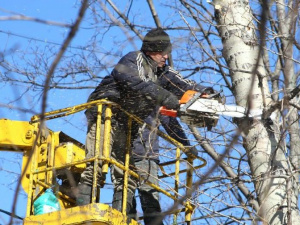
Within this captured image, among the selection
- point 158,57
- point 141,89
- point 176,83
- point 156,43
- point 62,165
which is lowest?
point 62,165

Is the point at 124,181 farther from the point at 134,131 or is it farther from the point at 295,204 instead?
the point at 295,204

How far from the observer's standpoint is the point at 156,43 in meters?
6.60

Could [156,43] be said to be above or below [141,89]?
above

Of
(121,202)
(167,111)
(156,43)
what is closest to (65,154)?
(121,202)

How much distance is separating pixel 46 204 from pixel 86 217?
0.79m

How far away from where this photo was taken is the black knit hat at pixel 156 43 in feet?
21.5

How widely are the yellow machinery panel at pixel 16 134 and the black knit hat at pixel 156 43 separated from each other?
1341 mm

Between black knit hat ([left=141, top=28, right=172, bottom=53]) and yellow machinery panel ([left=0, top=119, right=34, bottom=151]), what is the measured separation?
52.8 inches

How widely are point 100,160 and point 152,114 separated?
0.88 m

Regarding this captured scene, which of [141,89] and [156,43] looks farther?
[156,43]

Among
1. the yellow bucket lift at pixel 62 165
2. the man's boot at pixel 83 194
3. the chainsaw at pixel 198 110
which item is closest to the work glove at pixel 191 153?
the yellow bucket lift at pixel 62 165

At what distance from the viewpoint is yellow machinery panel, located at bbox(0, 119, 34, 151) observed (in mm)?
6269

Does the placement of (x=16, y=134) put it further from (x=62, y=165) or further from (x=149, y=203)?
(x=149, y=203)

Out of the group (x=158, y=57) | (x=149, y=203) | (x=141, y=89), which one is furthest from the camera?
(x=158, y=57)
